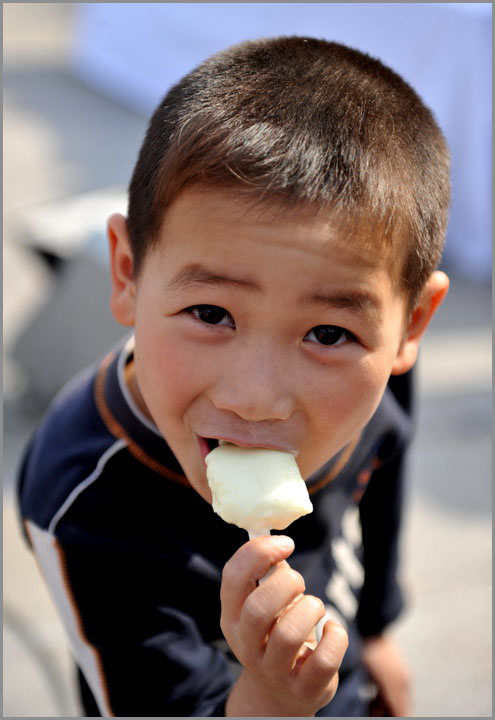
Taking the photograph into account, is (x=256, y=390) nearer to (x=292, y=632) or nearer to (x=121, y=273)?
(x=292, y=632)

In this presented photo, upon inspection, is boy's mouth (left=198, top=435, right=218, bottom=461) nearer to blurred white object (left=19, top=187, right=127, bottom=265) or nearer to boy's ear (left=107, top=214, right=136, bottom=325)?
boy's ear (left=107, top=214, right=136, bottom=325)

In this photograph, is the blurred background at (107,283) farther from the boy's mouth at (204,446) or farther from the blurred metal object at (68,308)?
the boy's mouth at (204,446)

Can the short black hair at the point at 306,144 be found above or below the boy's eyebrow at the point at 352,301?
above

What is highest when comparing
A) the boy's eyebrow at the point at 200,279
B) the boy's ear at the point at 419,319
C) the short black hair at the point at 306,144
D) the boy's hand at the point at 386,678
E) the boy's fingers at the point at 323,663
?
the short black hair at the point at 306,144

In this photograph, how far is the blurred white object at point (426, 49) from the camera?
589 cm

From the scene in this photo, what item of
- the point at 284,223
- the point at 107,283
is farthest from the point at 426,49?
the point at 284,223

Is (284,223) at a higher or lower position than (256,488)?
higher

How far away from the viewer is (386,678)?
2.38 m

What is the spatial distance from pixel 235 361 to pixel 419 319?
1.67ft

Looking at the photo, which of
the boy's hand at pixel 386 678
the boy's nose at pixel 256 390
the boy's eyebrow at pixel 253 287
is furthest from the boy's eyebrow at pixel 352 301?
the boy's hand at pixel 386 678

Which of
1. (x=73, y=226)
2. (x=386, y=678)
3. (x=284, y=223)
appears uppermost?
(x=284, y=223)

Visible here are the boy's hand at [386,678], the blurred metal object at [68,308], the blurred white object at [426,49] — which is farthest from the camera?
the blurred white object at [426,49]

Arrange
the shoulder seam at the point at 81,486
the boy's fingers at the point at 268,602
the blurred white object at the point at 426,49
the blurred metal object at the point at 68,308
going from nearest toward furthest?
the boy's fingers at the point at 268,602 < the shoulder seam at the point at 81,486 < the blurred metal object at the point at 68,308 < the blurred white object at the point at 426,49

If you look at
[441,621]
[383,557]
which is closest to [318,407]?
[383,557]
